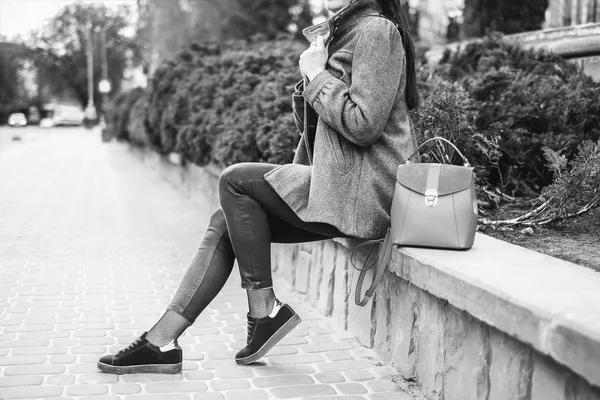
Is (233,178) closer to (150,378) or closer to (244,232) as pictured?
(244,232)

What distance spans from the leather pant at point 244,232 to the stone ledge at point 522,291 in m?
0.54

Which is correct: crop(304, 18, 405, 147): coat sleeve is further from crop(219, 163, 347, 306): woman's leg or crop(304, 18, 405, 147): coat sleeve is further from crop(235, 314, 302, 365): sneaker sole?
crop(235, 314, 302, 365): sneaker sole

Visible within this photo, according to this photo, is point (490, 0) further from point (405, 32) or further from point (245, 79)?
point (405, 32)

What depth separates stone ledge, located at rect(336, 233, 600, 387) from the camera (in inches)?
82.5

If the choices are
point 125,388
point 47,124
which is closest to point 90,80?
point 47,124

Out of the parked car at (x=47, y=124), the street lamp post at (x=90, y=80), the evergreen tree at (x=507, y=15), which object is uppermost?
the evergreen tree at (x=507, y=15)

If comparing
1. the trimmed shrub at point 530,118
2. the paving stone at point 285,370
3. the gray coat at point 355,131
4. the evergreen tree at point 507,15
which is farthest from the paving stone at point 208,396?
the evergreen tree at point 507,15

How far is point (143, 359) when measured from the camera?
3.40 metres

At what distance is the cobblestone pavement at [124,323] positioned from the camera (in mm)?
3311

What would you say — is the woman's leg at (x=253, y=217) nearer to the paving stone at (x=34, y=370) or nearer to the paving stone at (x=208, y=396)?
the paving stone at (x=208, y=396)

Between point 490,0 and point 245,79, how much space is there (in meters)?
4.20

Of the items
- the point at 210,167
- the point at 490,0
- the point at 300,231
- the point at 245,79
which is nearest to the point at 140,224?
the point at 210,167

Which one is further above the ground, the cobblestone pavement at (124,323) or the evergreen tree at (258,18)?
the evergreen tree at (258,18)

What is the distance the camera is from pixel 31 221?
26.3 ft
